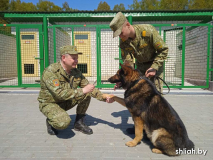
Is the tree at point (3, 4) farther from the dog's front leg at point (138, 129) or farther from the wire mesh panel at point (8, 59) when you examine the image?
the dog's front leg at point (138, 129)

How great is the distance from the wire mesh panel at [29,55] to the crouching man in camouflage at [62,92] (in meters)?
5.61

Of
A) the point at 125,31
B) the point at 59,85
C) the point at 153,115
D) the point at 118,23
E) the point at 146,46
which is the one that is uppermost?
the point at 118,23

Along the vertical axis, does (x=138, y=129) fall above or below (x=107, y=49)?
below

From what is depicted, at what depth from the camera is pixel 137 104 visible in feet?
8.11

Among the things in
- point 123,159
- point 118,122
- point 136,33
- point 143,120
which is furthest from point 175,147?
point 136,33

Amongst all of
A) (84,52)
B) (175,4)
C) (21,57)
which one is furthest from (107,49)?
(175,4)

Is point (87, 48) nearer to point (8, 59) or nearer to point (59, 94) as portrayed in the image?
point (8, 59)

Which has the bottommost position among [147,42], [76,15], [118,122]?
[118,122]

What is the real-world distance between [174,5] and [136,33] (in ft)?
92.0

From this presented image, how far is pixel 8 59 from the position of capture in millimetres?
8305

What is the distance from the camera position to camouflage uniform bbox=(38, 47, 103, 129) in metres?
2.76

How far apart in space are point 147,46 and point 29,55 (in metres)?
7.10

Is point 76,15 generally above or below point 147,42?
above

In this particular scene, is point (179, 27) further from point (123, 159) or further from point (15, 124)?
point (15, 124)
